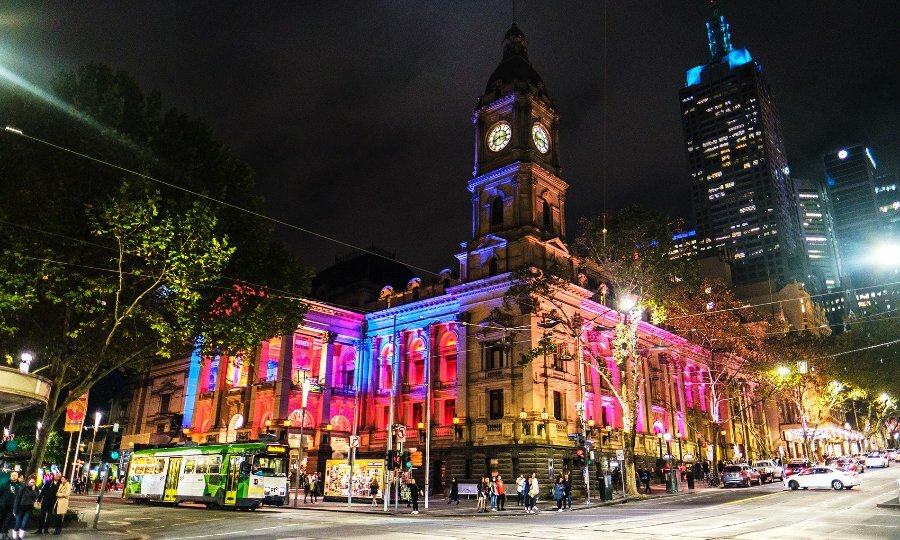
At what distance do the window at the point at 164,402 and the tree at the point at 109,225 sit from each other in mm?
45100

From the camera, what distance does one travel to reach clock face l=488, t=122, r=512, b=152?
176ft

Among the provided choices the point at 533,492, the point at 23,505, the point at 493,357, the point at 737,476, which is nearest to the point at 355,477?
the point at 533,492

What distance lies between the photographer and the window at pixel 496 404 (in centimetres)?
4634

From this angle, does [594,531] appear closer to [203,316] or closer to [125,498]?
[203,316]

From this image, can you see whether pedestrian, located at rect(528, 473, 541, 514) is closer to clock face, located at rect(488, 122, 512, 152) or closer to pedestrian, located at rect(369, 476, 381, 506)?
pedestrian, located at rect(369, 476, 381, 506)

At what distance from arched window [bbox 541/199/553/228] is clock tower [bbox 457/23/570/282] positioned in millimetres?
88

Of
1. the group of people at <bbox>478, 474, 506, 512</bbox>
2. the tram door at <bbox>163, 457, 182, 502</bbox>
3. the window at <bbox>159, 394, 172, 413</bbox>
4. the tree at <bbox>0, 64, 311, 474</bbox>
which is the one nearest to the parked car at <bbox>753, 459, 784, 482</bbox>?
the group of people at <bbox>478, 474, 506, 512</bbox>

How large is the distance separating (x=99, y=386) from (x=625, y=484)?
60032mm

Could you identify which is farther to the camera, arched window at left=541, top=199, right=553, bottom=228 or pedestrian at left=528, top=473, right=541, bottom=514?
arched window at left=541, top=199, right=553, bottom=228

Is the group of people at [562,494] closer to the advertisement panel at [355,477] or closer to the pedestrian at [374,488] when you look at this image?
the pedestrian at [374,488]

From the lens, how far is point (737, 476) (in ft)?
147

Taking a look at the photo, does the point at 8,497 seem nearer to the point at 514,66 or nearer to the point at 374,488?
the point at 374,488

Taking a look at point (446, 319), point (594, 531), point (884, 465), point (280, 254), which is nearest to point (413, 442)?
point (446, 319)

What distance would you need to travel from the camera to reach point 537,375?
147 feet
